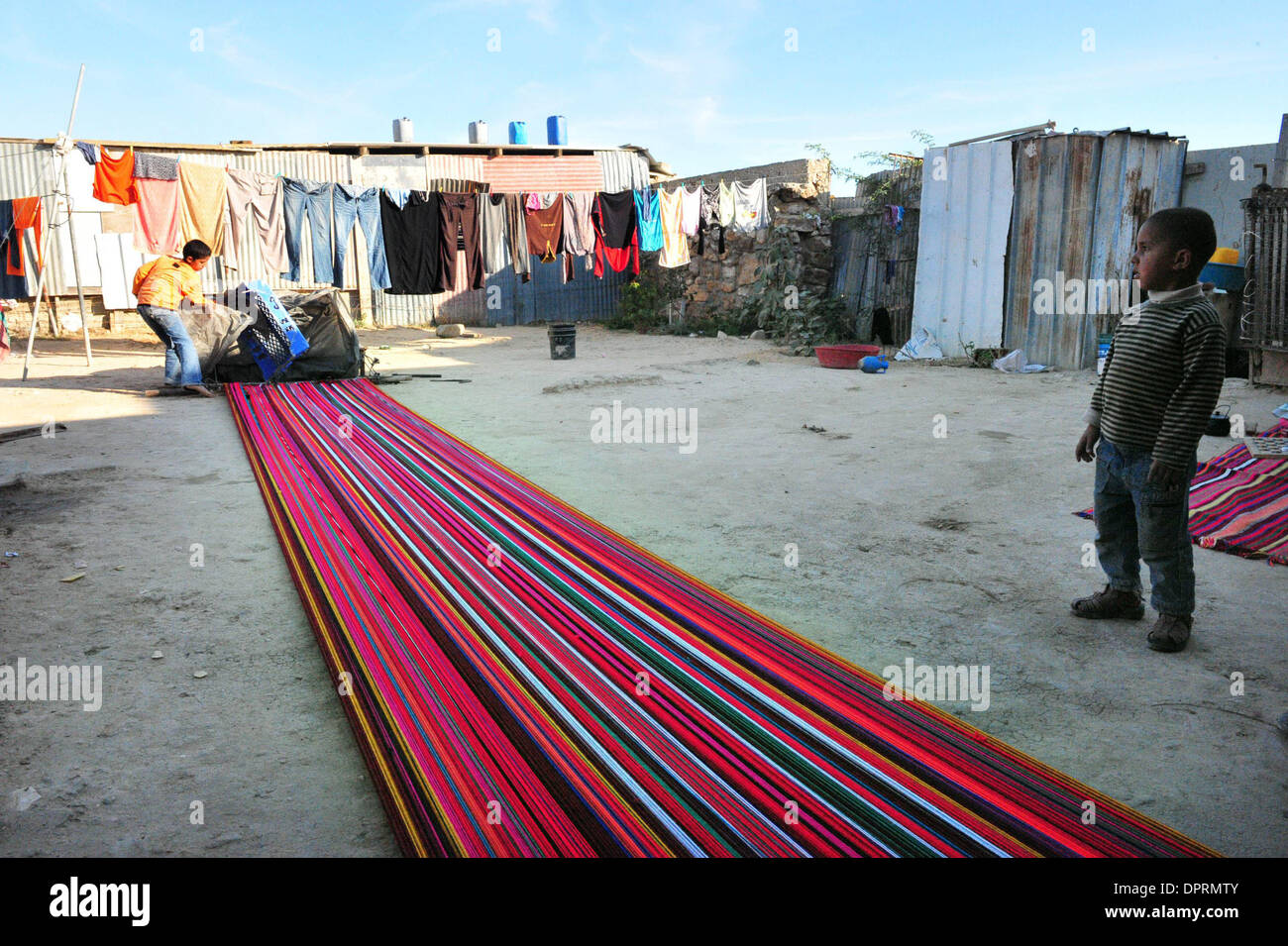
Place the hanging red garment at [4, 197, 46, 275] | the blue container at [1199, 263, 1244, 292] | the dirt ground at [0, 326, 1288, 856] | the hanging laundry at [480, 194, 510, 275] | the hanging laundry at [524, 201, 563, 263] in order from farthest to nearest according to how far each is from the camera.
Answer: the hanging laundry at [524, 201, 563, 263] < the hanging laundry at [480, 194, 510, 275] < the hanging red garment at [4, 197, 46, 275] < the blue container at [1199, 263, 1244, 292] < the dirt ground at [0, 326, 1288, 856]

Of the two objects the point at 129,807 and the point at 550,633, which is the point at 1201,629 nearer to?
the point at 550,633

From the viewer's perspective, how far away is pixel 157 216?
10078mm

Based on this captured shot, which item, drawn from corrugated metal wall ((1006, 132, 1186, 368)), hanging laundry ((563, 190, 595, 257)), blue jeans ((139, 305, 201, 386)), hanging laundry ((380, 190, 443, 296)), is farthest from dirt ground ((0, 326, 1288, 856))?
hanging laundry ((563, 190, 595, 257))

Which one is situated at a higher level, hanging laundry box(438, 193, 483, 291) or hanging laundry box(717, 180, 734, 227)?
hanging laundry box(717, 180, 734, 227)

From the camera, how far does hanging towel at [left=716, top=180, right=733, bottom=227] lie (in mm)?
13281

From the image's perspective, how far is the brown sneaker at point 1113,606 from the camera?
3.07m

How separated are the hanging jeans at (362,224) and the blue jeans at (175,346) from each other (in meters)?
2.48

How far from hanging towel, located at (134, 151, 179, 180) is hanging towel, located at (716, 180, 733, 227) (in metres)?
7.38

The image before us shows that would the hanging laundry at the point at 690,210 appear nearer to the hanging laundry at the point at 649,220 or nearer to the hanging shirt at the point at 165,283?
the hanging laundry at the point at 649,220

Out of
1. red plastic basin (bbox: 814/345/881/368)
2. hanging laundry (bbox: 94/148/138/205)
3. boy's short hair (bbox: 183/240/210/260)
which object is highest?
hanging laundry (bbox: 94/148/138/205)

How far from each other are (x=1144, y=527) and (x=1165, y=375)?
50 cm

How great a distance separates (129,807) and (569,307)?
17.8m

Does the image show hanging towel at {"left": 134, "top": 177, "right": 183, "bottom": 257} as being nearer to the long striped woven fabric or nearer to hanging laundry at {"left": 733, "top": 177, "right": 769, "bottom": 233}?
hanging laundry at {"left": 733, "top": 177, "right": 769, "bottom": 233}
